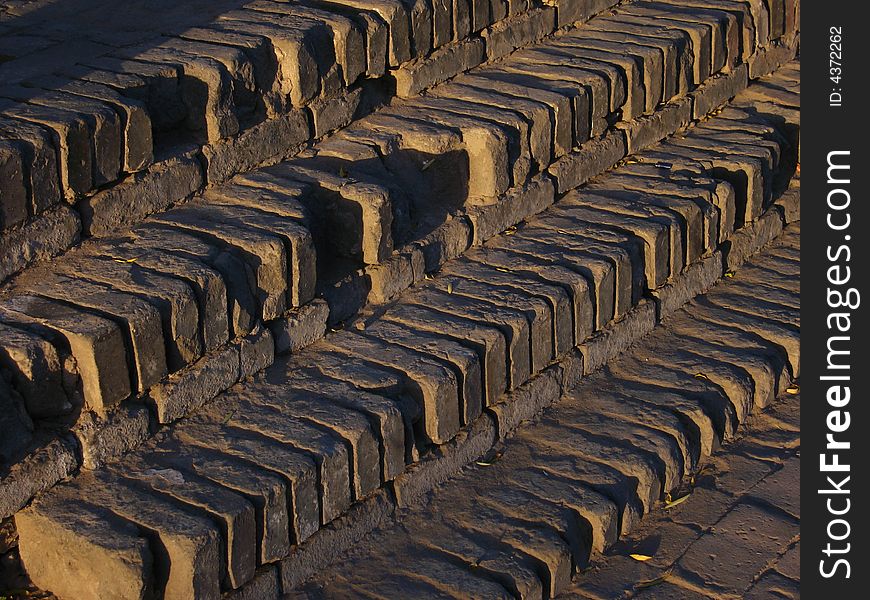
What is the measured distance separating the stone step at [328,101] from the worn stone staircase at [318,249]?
1 centimetres

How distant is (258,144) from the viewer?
16.7 feet

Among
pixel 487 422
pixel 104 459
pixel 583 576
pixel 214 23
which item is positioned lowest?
pixel 583 576

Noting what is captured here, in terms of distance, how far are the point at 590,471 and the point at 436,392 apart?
0.64m

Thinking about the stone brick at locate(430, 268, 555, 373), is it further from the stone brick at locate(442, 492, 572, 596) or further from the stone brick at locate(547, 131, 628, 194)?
the stone brick at locate(547, 131, 628, 194)

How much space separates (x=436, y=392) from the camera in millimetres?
4461

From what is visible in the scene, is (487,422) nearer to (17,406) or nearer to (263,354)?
(263,354)

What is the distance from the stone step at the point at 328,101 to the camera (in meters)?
4.50

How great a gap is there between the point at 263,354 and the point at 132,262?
0.53 m

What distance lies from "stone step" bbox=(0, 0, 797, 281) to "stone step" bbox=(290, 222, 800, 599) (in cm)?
88

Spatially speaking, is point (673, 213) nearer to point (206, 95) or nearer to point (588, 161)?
point (588, 161)

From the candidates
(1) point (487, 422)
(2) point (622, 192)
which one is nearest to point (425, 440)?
(1) point (487, 422)

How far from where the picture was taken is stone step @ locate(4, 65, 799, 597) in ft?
12.8

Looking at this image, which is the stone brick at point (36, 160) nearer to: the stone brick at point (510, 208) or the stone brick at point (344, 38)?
the stone brick at point (344, 38)

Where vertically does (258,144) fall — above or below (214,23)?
below
